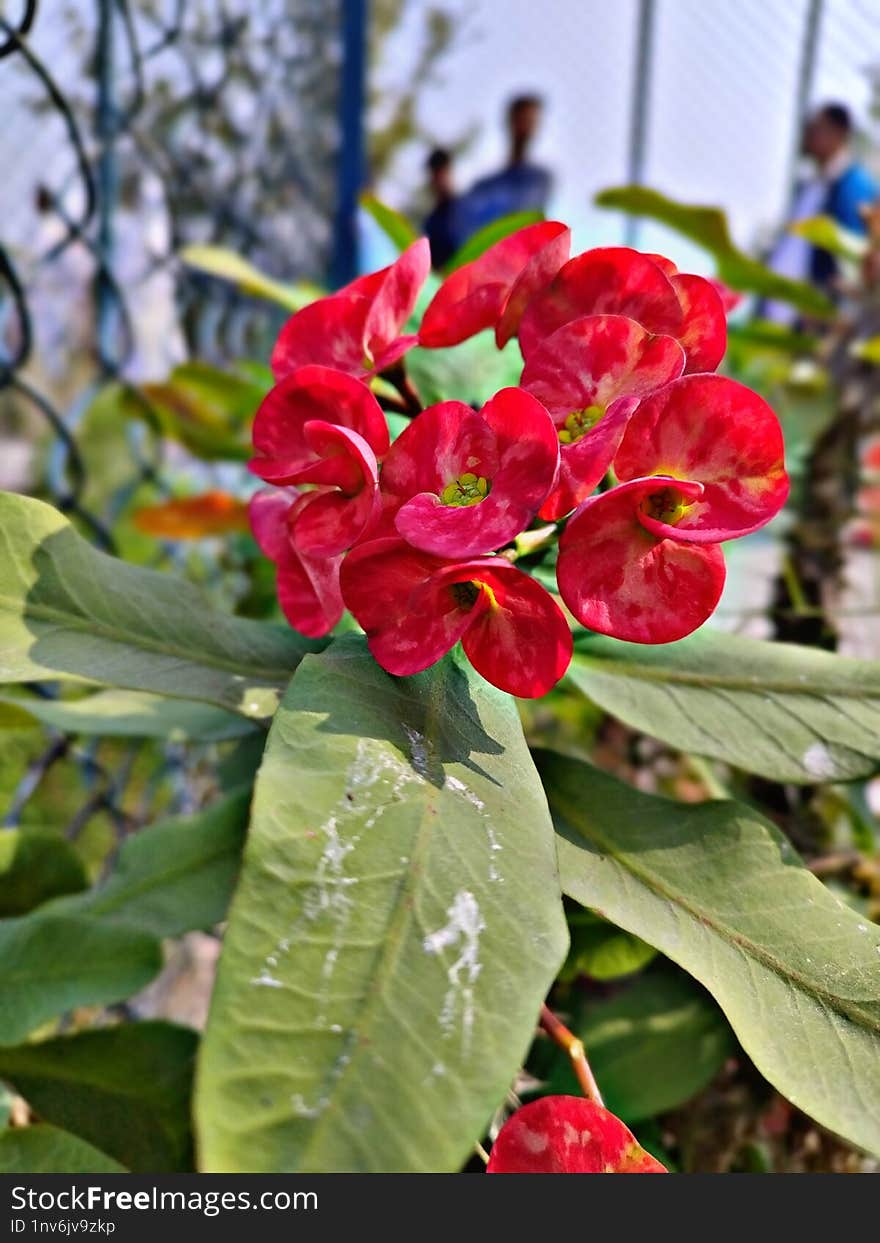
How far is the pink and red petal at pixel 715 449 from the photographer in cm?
35

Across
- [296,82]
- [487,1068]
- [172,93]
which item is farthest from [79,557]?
[296,82]

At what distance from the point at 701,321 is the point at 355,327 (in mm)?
150

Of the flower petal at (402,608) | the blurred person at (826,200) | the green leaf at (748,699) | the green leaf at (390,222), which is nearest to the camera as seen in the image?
the flower petal at (402,608)

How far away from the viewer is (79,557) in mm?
434

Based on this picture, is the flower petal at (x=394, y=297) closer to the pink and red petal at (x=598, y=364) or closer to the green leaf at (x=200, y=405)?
the pink and red petal at (x=598, y=364)

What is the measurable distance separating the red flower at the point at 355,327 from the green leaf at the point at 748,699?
184mm

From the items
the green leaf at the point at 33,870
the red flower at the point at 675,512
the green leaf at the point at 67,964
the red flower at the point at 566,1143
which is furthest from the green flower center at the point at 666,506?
the green leaf at the point at 33,870

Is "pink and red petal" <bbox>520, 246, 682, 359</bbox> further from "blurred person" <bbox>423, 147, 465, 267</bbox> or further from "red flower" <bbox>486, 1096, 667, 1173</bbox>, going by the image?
"blurred person" <bbox>423, 147, 465, 267</bbox>

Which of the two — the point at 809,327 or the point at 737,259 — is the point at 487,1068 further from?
the point at 809,327

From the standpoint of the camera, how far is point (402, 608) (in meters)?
0.35

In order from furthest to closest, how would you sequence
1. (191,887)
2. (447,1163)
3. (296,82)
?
(296,82) < (191,887) < (447,1163)

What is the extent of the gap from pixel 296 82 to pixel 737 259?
4.68 feet

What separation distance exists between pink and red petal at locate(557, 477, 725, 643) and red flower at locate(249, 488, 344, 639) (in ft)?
0.32

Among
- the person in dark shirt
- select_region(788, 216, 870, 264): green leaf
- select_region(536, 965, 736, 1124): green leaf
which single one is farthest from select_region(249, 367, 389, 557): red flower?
the person in dark shirt
